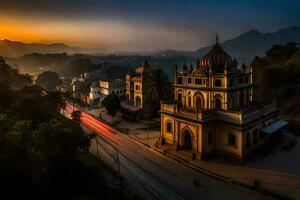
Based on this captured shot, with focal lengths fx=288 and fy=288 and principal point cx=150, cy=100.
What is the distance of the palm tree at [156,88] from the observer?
2453 inches

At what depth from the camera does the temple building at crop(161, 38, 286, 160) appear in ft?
115

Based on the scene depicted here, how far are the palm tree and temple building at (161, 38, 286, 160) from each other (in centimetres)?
1934

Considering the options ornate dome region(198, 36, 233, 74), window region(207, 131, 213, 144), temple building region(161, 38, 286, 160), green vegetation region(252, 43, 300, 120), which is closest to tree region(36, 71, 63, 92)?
green vegetation region(252, 43, 300, 120)

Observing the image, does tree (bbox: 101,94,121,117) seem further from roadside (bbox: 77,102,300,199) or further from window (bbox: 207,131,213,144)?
window (bbox: 207,131,213,144)

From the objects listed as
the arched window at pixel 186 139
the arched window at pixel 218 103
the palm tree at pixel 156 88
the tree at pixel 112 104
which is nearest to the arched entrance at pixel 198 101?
the arched window at pixel 218 103

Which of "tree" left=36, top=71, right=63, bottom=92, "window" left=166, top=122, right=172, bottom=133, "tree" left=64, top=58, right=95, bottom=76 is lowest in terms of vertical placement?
"window" left=166, top=122, right=172, bottom=133

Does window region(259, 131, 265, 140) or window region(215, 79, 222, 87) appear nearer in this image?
window region(259, 131, 265, 140)

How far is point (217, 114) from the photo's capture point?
36.2m

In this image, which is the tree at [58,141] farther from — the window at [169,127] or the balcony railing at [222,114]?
the window at [169,127]

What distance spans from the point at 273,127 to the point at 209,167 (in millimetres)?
12209

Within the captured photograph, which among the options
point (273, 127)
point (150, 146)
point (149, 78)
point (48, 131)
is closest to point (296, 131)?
point (273, 127)

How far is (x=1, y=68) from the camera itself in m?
57.5

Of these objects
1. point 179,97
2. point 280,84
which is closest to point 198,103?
point 179,97

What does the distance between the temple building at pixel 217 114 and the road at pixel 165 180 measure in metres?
4.18
